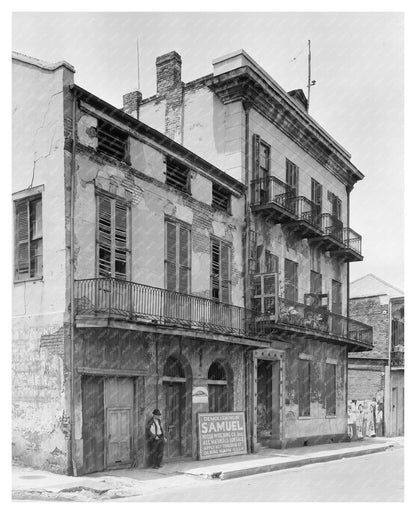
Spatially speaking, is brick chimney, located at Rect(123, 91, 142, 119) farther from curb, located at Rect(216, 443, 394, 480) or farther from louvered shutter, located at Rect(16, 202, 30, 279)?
curb, located at Rect(216, 443, 394, 480)

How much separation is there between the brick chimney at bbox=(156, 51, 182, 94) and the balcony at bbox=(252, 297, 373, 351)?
7.81 m

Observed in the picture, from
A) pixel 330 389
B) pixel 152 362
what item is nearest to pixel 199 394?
pixel 152 362

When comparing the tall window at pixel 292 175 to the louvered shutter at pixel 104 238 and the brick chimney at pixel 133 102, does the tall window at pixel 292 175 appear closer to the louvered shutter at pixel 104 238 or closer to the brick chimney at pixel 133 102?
the brick chimney at pixel 133 102

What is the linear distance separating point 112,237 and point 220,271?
4.76 m

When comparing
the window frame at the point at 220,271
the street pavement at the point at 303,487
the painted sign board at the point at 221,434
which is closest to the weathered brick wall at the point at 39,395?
the street pavement at the point at 303,487

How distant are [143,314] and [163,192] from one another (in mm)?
3208

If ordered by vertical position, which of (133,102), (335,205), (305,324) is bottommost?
(305,324)

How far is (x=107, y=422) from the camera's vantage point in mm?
13422

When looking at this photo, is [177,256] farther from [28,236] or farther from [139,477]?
[139,477]

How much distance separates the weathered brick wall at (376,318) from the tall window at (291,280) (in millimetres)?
10663

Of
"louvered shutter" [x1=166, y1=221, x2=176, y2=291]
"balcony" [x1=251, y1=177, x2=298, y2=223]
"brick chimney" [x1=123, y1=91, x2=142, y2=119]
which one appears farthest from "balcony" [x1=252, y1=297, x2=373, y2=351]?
"brick chimney" [x1=123, y1=91, x2=142, y2=119]

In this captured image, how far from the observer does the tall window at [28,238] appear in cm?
1331

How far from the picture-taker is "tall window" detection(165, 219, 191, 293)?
623 inches

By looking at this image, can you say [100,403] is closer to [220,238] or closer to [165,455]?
[165,455]
